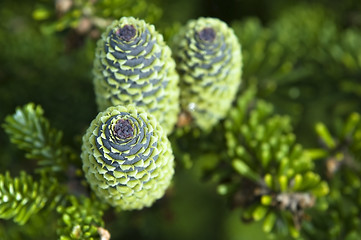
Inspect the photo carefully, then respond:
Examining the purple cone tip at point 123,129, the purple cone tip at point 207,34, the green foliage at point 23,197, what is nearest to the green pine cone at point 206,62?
the purple cone tip at point 207,34

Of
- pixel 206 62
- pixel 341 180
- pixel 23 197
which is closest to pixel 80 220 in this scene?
pixel 23 197

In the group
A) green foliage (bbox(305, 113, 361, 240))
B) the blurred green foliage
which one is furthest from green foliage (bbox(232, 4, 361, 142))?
green foliage (bbox(305, 113, 361, 240))

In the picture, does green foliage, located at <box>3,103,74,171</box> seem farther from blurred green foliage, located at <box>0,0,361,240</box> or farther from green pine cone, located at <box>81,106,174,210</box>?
green pine cone, located at <box>81,106,174,210</box>

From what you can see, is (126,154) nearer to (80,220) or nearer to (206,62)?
(80,220)

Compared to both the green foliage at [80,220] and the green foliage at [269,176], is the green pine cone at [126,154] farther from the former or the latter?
the green foliage at [269,176]

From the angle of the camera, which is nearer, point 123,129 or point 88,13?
point 123,129

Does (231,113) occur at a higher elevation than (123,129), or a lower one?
lower

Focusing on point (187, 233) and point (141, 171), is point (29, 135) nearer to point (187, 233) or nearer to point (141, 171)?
point (141, 171)
